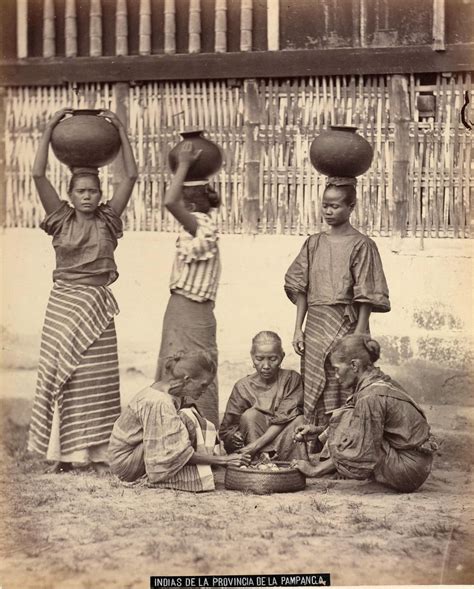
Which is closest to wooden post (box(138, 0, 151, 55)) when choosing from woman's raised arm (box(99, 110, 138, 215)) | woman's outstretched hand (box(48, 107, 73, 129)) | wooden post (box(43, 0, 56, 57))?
wooden post (box(43, 0, 56, 57))

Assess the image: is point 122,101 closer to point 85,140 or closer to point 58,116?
point 58,116

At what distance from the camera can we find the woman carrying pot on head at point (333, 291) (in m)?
8.10

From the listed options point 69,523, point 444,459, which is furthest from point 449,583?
point 69,523

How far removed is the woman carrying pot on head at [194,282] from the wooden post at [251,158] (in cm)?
95

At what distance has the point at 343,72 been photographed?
8938mm

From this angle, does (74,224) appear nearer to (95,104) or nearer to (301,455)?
(95,104)

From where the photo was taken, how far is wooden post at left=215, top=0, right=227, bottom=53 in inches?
350

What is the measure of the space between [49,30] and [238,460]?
3280mm

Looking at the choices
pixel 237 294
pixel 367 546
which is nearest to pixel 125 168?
pixel 237 294

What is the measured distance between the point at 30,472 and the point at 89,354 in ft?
2.72

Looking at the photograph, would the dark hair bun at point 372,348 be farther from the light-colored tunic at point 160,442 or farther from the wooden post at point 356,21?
the wooden post at point 356,21

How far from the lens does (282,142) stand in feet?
29.9

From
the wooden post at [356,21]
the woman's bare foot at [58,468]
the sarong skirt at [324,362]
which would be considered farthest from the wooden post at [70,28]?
the woman's bare foot at [58,468]

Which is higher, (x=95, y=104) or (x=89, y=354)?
(x=95, y=104)
